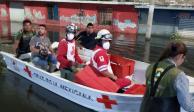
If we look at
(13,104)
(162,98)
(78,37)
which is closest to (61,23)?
(78,37)

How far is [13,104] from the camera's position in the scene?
31.2 ft

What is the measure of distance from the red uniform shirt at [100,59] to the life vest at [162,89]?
373cm

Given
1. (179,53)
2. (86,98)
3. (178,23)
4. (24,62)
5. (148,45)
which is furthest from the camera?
(178,23)

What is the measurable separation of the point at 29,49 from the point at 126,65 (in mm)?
4125

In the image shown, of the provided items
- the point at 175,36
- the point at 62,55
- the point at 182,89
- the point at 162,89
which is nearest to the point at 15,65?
the point at 62,55

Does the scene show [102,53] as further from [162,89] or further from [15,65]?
[15,65]

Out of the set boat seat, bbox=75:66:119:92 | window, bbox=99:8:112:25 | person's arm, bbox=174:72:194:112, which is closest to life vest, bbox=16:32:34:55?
boat seat, bbox=75:66:119:92

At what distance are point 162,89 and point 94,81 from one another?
14.5ft

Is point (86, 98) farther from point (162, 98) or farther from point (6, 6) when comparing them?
point (6, 6)

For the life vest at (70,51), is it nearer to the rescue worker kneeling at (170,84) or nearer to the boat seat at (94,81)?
the boat seat at (94,81)

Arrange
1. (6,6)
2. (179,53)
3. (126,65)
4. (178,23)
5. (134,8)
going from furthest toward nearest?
(6,6) → (134,8) → (178,23) → (126,65) → (179,53)

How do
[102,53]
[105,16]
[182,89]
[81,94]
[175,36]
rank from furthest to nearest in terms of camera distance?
[105,16] → [175,36] → [81,94] → [102,53] → [182,89]

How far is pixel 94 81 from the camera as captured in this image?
8.76 m

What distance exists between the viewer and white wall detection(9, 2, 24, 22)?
3919 cm
